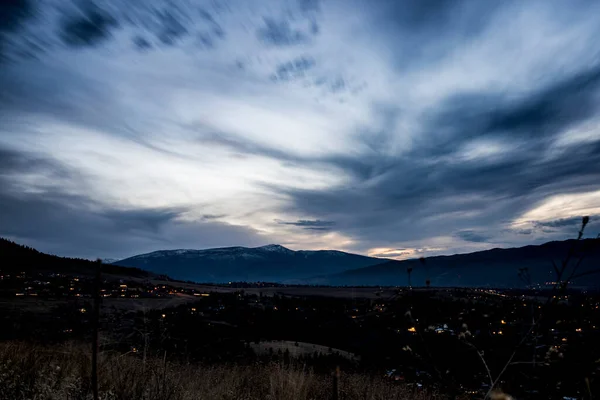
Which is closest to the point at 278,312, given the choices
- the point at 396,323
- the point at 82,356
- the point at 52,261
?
the point at 396,323

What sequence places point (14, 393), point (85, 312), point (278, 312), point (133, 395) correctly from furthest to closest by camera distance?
point (278, 312) < point (85, 312) < point (133, 395) < point (14, 393)

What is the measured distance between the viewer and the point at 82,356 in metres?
8.25

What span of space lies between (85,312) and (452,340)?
1313 inches

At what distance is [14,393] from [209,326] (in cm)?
3391

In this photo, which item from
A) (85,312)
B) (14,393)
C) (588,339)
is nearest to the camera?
(14,393)

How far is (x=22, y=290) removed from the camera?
4484 centimetres

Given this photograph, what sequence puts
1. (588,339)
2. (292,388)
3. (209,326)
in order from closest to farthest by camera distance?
(292,388), (588,339), (209,326)

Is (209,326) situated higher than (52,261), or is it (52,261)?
(52,261)

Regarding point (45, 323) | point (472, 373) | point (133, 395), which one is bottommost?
point (472, 373)

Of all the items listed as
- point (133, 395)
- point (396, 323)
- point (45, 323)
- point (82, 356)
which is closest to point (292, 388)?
point (133, 395)

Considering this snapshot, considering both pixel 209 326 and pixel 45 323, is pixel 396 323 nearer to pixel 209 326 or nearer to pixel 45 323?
pixel 209 326

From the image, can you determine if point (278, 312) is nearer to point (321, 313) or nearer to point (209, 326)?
point (321, 313)

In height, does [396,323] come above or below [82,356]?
below

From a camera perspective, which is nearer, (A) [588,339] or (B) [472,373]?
(A) [588,339]
